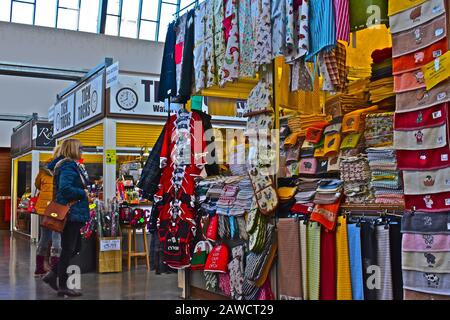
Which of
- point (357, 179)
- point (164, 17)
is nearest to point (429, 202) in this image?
point (357, 179)

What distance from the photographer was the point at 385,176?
11.0ft

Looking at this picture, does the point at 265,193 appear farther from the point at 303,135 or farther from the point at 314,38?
the point at 314,38

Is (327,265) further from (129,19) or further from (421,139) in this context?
(129,19)

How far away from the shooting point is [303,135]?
4277 millimetres

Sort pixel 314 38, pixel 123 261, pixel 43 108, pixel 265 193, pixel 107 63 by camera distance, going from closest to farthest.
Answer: pixel 314 38 → pixel 265 193 → pixel 107 63 → pixel 123 261 → pixel 43 108

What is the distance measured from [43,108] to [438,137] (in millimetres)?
16188

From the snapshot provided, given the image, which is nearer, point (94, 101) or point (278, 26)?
point (278, 26)

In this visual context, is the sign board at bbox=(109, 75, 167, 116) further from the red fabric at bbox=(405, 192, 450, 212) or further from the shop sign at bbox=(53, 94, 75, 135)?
the red fabric at bbox=(405, 192, 450, 212)

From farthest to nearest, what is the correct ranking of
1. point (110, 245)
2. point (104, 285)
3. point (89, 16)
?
point (89, 16)
point (110, 245)
point (104, 285)

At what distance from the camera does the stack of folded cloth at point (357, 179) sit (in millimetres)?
3477

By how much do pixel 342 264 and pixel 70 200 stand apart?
282 cm

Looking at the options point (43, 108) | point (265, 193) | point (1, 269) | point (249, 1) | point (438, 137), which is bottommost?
point (1, 269)

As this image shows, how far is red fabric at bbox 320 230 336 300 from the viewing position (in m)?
3.57

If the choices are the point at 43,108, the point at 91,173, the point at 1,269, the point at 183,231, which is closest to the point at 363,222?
the point at 183,231
